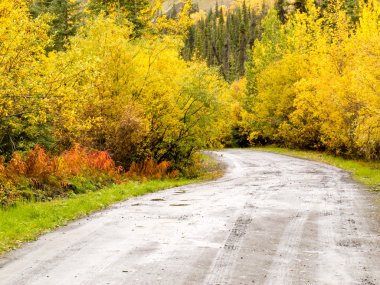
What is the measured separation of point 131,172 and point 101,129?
2394mm

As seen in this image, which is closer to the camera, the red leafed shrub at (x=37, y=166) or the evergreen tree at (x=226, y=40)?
the red leafed shrub at (x=37, y=166)

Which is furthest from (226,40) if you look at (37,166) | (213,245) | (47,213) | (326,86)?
(213,245)

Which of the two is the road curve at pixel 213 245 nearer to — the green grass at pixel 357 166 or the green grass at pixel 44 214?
the green grass at pixel 44 214

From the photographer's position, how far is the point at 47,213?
467 inches

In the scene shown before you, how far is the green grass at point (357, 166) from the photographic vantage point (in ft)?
67.1

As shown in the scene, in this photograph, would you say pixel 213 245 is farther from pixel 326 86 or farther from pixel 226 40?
pixel 226 40

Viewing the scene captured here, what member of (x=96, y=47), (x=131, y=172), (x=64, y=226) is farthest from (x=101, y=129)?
(x=64, y=226)

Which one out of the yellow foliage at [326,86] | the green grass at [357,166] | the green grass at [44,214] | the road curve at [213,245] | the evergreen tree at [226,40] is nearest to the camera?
the road curve at [213,245]

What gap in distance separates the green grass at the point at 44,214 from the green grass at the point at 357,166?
10.0 meters

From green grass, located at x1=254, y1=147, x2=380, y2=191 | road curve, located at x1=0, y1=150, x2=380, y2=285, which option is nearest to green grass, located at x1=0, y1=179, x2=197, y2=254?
road curve, located at x1=0, y1=150, x2=380, y2=285

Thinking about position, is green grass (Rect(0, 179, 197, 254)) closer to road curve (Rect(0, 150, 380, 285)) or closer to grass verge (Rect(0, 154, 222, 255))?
grass verge (Rect(0, 154, 222, 255))

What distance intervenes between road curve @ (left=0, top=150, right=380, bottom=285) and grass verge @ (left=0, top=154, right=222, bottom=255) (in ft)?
1.36

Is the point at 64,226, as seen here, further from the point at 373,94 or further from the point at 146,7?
the point at 146,7

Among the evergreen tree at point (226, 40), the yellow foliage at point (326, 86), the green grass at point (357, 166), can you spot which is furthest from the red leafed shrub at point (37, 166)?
the evergreen tree at point (226, 40)
